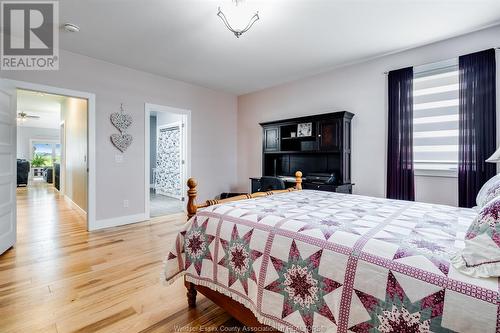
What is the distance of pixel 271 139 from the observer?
15.2 ft

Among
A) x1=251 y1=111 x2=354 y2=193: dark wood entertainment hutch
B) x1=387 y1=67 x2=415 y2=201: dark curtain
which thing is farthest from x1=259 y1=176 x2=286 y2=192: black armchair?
x1=387 y1=67 x2=415 y2=201: dark curtain

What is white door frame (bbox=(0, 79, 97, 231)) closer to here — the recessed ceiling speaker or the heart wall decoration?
the heart wall decoration

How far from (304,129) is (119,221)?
3430 mm

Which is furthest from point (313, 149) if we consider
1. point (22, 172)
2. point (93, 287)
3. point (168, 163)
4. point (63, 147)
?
point (22, 172)

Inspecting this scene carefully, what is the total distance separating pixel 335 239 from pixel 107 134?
3.83 metres

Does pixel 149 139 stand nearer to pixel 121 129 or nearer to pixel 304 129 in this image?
pixel 121 129

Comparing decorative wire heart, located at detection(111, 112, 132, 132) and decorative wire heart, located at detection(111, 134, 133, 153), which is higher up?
decorative wire heart, located at detection(111, 112, 132, 132)

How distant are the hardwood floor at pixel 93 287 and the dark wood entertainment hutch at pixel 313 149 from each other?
7.80ft

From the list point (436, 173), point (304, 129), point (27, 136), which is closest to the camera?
point (436, 173)

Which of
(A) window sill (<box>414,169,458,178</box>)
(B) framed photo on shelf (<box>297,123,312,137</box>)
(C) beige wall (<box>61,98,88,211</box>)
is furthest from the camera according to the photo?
(C) beige wall (<box>61,98,88,211</box>)

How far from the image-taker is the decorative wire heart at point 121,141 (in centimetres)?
383

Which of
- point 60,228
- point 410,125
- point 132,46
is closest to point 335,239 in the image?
point 410,125

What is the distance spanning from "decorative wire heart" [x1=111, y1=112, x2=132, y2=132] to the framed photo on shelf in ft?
9.43

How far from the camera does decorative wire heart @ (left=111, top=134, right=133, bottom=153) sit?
3.83 meters
